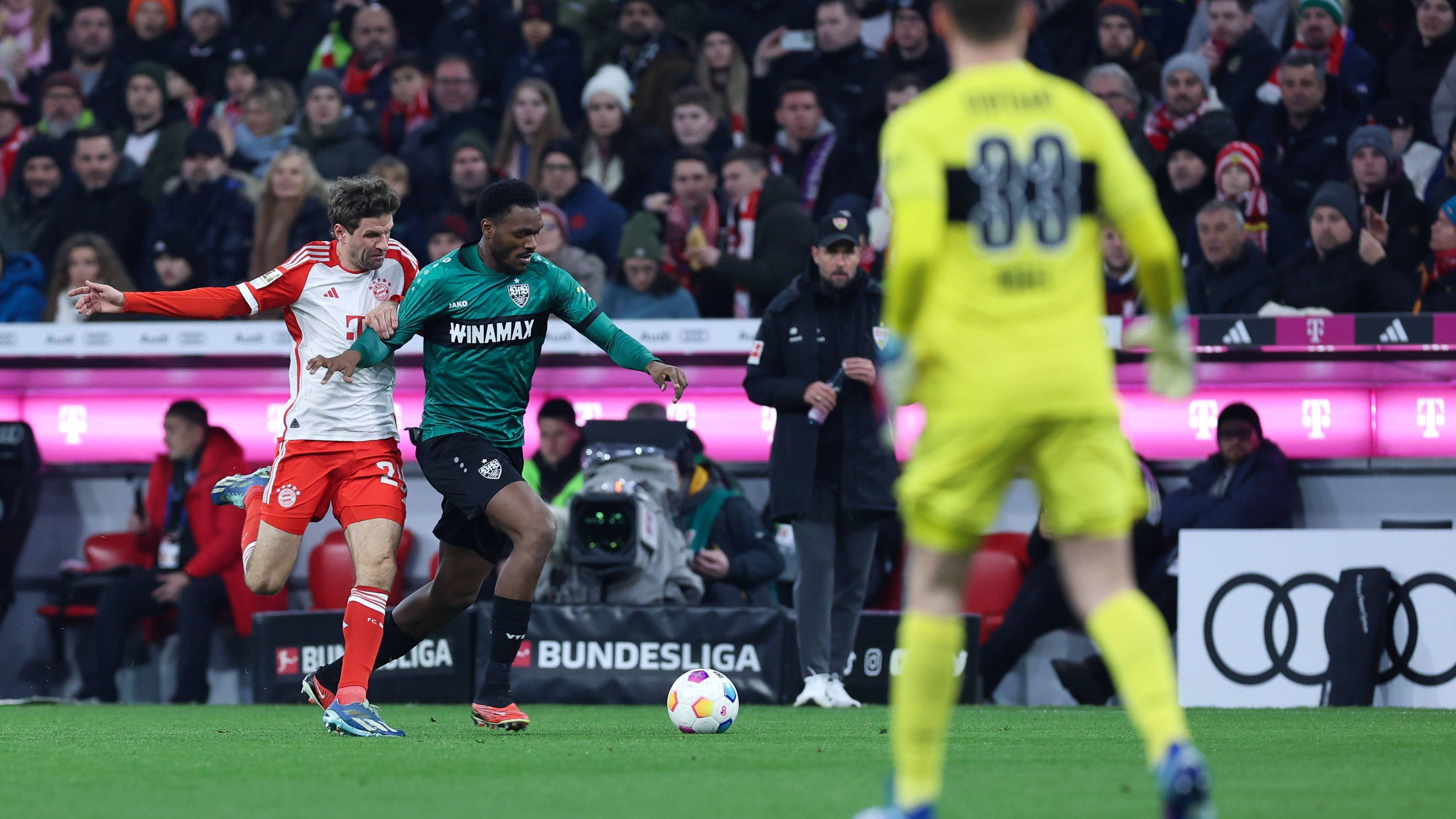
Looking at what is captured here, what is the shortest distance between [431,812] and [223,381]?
27.9ft

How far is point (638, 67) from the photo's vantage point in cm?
1411

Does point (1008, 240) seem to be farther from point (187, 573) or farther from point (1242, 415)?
point (187, 573)

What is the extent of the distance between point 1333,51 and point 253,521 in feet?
27.3

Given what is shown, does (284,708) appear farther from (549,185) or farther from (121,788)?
(121,788)

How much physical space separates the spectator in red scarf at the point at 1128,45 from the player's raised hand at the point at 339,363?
7.30m

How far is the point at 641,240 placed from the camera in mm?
12000

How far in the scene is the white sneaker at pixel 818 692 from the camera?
9.59 m

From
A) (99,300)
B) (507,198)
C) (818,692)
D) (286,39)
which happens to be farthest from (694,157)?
(99,300)

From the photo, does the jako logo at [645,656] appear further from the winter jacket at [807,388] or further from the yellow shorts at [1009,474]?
the yellow shorts at [1009,474]

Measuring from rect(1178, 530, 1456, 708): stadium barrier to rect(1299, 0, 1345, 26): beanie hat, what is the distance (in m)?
4.30

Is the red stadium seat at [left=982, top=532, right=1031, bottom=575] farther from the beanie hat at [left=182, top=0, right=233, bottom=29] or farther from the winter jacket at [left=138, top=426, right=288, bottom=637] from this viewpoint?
the beanie hat at [left=182, top=0, right=233, bottom=29]

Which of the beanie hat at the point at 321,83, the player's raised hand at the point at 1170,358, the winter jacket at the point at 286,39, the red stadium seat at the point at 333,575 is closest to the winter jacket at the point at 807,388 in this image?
the red stadium seat at the point at 333,575

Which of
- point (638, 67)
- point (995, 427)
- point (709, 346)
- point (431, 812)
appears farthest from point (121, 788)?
point (638, 67)

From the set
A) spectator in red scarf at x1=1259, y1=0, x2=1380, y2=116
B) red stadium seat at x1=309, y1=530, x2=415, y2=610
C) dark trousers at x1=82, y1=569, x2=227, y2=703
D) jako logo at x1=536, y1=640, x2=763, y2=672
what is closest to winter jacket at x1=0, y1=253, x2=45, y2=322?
dark trousers at x1=82, y1=569, x2=227, y2=703
